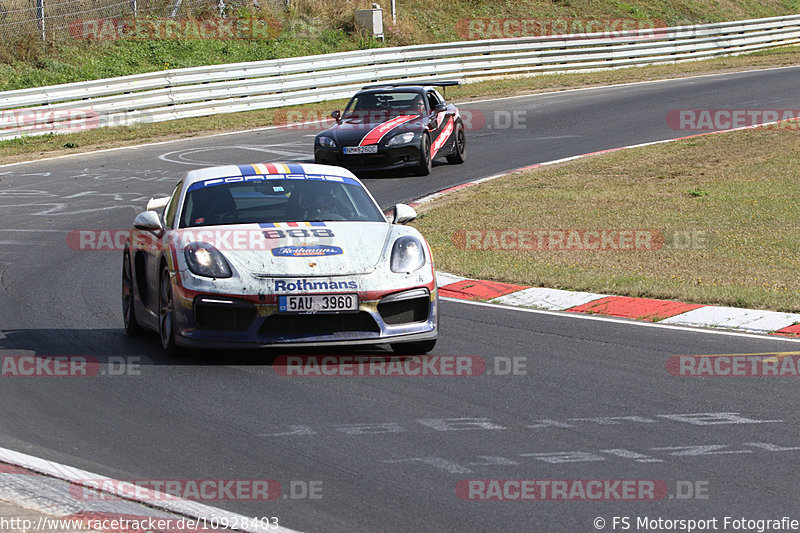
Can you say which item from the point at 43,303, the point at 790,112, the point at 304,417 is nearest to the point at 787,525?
the point at 304,417

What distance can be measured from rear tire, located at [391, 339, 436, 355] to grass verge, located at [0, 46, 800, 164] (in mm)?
15211

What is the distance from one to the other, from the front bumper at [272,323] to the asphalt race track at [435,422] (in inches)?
9.5

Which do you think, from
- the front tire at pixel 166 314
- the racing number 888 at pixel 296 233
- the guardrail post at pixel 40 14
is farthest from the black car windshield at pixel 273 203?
the guardrail post at pixel 40 14

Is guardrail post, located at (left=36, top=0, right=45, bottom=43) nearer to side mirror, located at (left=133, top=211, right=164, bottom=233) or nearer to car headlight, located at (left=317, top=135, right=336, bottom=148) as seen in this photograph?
car headlight, located at (left=317, top=135, right=336, bottom=148)

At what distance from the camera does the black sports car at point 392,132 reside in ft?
60.8

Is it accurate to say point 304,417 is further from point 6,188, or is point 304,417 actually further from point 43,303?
point 6,188

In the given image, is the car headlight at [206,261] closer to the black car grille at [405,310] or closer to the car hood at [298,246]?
the car hood at [298,246]

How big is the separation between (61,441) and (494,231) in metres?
8.92

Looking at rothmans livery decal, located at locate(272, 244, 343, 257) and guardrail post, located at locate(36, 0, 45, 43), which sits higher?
guardrail post, located at locate(36, 0, 45, 43)

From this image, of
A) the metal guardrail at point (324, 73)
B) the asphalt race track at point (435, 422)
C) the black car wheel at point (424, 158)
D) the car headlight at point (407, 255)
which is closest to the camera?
the asphalt race track at point (435, 422)

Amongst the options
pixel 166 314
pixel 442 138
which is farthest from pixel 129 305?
pixel 442 138

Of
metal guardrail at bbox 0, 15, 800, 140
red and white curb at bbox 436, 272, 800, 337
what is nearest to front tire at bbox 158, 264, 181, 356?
red and white curb at bbox 436, 272, 800, 337

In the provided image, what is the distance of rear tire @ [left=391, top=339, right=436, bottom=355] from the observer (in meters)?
8.02

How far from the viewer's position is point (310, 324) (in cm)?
752
